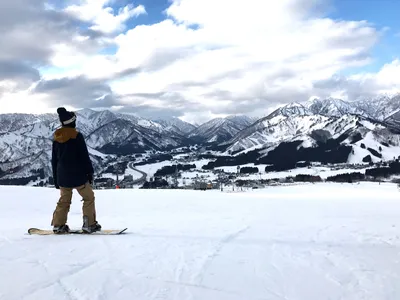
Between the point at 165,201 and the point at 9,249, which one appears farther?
the point at 165,201

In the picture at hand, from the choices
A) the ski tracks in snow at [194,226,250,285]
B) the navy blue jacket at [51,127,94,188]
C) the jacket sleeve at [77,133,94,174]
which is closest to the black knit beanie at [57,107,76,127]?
the navy blue jacket at [51,127,94,188]

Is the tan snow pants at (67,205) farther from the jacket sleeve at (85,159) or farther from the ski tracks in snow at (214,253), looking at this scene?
the ski tracks in snow at (214,253)

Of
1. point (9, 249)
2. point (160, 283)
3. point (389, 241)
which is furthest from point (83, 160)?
point (389, 241)

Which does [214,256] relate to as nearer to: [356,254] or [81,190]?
[356,254]

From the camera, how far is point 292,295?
477 cm

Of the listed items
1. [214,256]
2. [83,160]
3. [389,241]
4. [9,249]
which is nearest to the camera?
[214,256]

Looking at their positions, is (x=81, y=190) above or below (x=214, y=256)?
above

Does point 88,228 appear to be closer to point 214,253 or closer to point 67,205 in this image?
point 67,205

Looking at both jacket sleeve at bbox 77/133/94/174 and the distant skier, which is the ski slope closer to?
the distant skier

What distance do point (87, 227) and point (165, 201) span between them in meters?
10.6

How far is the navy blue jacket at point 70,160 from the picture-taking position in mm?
9109

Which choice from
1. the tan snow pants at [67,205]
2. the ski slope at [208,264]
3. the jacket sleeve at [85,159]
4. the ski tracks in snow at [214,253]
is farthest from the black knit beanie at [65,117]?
the ski tracks in snow at [214,253]

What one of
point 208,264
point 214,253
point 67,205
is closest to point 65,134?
point 67,205

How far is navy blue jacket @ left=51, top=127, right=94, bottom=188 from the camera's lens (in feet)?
29.9
